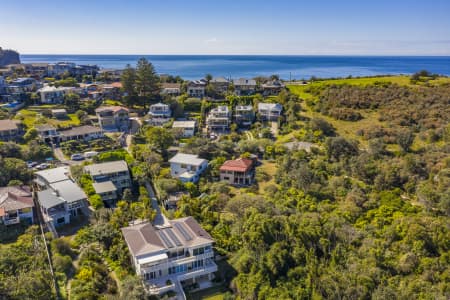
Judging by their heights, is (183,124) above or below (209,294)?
above

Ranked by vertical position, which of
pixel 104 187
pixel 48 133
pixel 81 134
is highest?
pixel 48 133

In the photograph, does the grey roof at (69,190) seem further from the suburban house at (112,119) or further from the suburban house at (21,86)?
the suburban house at (21,86)

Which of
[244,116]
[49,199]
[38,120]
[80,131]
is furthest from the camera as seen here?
[244,116]

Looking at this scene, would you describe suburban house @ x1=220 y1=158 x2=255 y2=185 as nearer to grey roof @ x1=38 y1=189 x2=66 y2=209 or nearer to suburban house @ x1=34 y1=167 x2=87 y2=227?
suburban house @ x1=34 y1=167 x2=87 y2=227

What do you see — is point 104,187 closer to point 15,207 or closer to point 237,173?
point 15,207

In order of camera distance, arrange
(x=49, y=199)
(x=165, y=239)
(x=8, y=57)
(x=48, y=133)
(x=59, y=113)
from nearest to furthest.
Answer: (x=165, y=239), (x=49, y=199), (x=48, y=133), (x=59, y=113), (x=8, y=57)

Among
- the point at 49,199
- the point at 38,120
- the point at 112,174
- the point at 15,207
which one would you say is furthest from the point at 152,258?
the point at 38,120

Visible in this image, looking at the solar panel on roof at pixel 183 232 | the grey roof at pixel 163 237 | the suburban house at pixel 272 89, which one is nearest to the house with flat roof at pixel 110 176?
the grey roof at pixel 163 237
